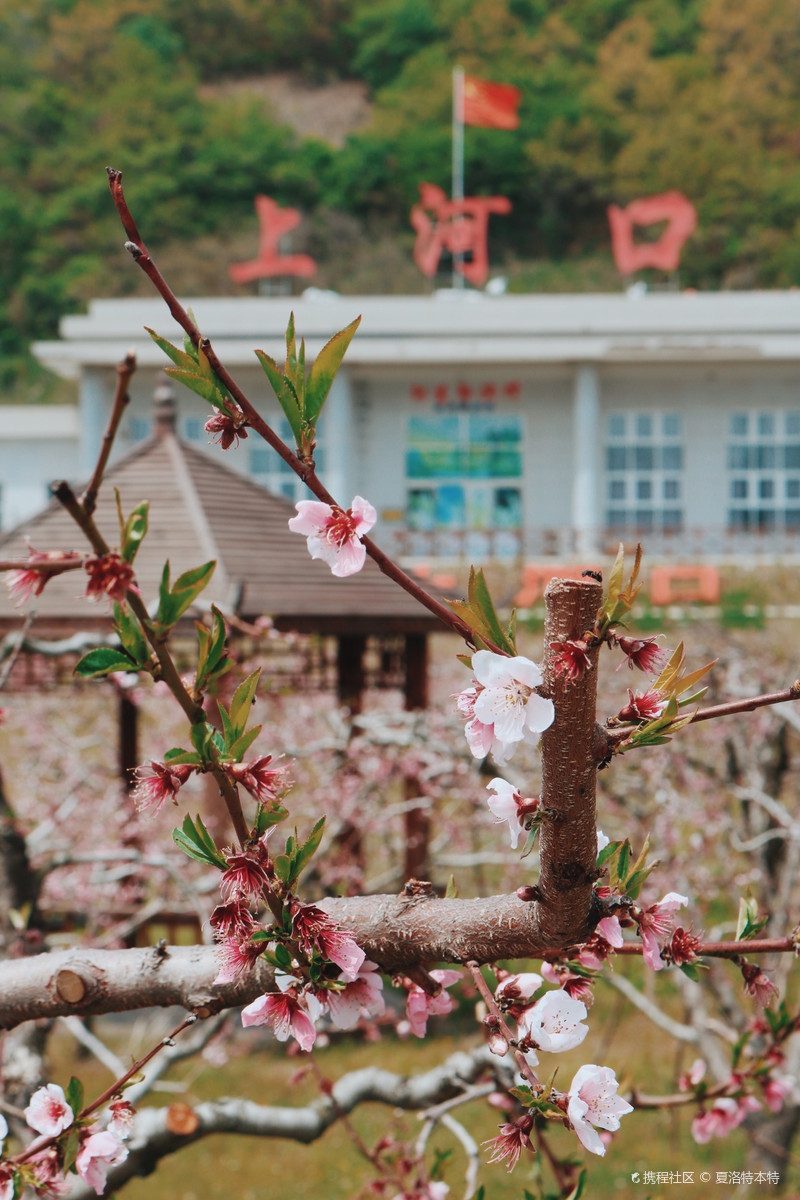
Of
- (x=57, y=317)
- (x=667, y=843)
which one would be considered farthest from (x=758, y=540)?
(x=57, y=317)

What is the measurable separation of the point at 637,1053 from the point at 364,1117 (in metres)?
1.49

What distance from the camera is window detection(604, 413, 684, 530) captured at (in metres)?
17.4

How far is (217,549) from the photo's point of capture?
15.5 feet

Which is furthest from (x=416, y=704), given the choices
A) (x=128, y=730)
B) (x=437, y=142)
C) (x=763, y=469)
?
(x=437, y=142)

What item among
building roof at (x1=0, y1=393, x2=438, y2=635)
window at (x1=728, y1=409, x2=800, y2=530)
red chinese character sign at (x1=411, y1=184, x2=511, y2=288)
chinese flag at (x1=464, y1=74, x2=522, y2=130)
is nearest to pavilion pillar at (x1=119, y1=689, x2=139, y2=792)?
building roof at (x1=0, y1=393, x2=438, y2=635)

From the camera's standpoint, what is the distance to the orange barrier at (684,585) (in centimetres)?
1498

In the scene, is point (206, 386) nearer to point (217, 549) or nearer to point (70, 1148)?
point (70, 1148)

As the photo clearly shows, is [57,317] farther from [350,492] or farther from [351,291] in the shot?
[350,492]

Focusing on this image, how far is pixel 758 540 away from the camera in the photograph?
16594 mm

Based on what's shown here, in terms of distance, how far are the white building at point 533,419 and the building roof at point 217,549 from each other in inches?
440

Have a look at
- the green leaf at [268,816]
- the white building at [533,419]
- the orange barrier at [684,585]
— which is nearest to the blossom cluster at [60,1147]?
the green leaf at [268,816]

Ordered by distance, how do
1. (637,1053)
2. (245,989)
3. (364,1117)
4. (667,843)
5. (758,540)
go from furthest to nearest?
(758,540) < (667,843) < (637,1053) < (364,1117) < (245,989)

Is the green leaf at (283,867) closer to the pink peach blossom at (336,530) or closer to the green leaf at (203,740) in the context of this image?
the green leaf at (203,740)

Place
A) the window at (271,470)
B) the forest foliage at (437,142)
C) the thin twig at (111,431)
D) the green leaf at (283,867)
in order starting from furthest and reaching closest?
the forest foliage at (437,142) → the window at (271,470) → the green leaf at (283,867) → the thin twig at (111,431)
